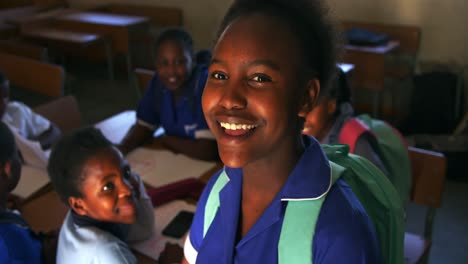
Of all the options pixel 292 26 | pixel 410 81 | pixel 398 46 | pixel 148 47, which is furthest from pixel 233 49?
pixel 148 47

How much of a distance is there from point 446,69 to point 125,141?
3010 mm

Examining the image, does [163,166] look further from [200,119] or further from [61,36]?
[61,36]

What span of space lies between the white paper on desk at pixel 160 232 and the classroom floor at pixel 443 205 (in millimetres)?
1533

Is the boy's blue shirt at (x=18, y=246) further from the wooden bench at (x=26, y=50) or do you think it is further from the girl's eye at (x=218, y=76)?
the wooden bench at (x=26, y=50)

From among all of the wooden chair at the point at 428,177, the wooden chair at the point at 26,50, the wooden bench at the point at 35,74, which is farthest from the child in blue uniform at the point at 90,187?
the wooden chair at the point at 26,50

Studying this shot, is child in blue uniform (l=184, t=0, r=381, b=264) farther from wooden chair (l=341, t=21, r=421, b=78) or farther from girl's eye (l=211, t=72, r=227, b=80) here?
wooden chair (l=341, t=21, r=421, b=78)

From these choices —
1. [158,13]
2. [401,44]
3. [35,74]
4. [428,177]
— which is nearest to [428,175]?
[428,177]

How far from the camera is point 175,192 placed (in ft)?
5.56

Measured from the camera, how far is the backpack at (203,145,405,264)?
2.23ft

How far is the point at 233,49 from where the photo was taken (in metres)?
0.68

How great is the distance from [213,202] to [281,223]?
0.19 m

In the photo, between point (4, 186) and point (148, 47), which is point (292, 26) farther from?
point (148, 47)

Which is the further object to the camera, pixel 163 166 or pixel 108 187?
pixel 163 166

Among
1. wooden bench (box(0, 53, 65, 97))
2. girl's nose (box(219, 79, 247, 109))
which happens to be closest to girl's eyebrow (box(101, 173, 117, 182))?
girl's nose (box(219, 79, 247, 109))
